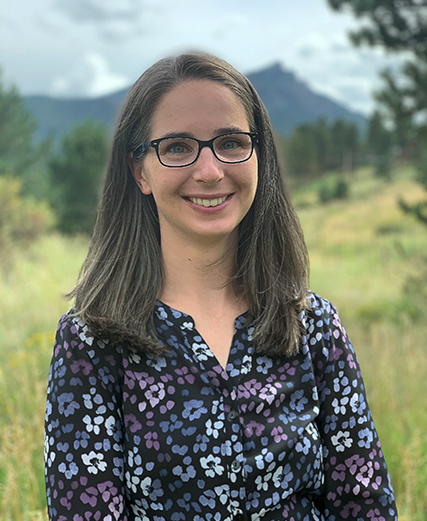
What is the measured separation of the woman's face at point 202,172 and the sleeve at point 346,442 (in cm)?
41

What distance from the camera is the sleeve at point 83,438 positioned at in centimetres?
133

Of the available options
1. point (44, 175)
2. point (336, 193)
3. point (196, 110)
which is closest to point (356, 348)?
point (196, 110)

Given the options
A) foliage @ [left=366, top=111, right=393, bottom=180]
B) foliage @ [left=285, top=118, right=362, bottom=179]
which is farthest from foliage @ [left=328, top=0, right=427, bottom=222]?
foliage @ [left=285, top=118, right=362, bottom=179]

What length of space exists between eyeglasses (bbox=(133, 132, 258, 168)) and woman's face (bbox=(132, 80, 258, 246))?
0.01 metres

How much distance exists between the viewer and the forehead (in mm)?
1436

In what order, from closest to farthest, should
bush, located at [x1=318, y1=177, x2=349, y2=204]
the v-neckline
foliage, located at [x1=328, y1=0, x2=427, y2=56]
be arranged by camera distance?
the v-neckline → foliage, located at [x1=328, y1=0, x2=427, y2=56] → bush, located at [x1=318, y1=177, x2=349, y2=204]

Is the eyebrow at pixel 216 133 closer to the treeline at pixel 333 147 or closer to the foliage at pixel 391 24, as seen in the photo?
the foliage at pixel 391 24

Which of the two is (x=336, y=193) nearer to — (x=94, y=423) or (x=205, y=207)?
(x=205, y=207)

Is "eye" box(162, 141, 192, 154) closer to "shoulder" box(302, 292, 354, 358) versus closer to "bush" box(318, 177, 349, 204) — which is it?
"shoulder" box(302, 292, 354, 358)

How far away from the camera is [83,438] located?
133 centimetres

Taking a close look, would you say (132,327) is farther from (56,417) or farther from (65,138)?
(65,138)

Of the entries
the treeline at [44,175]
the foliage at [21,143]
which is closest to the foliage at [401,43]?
the treeline at [44,175]

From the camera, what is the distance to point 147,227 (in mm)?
1607

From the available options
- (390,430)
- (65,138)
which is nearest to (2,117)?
(65,138)
